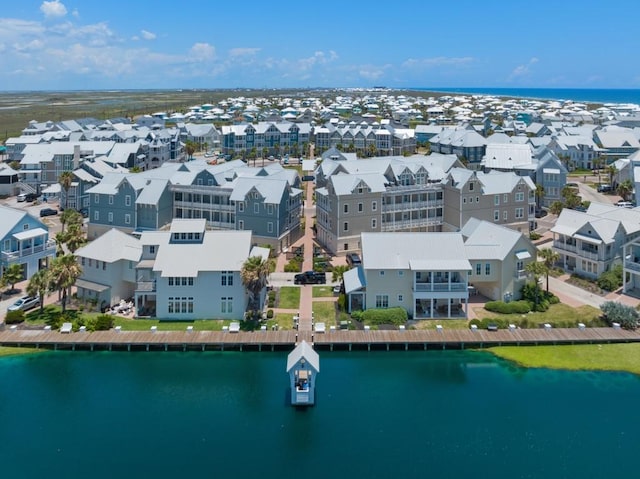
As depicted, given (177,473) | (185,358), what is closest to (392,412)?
(177,473)

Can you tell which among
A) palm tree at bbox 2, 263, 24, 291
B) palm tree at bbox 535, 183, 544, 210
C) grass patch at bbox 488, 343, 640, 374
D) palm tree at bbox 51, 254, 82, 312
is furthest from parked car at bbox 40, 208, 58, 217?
palm tree at bbox 535, 183, 544, 210

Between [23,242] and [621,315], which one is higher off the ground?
[23,242]

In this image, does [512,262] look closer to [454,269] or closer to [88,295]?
[454,269]

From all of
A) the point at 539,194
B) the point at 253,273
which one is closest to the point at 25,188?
the point at 253,273

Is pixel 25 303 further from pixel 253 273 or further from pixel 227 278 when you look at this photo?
pixel 253 273

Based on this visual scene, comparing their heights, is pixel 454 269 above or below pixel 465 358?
above

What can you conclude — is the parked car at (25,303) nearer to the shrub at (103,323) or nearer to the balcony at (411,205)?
the shrub at (103,323)

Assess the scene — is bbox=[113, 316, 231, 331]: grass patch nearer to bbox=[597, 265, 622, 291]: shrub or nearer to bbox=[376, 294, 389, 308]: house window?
bbox=[376, 294, 389, 308]: house window
